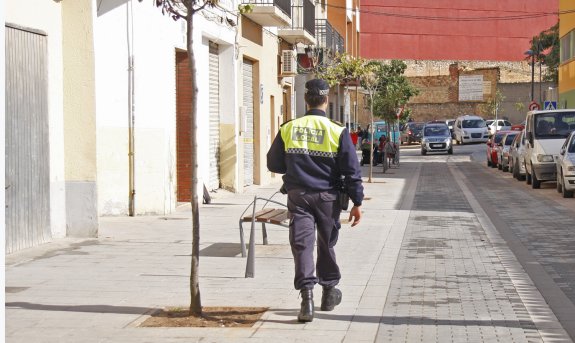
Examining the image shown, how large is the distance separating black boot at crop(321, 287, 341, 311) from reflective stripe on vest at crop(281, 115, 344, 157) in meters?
1.11

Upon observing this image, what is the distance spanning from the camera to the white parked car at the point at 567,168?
2308 cm

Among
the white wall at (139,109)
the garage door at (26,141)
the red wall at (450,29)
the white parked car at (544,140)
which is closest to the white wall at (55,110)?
the garage door at (26,141)

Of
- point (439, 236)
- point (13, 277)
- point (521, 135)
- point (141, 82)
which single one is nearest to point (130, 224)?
point (141, 82)

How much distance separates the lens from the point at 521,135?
3347 cm

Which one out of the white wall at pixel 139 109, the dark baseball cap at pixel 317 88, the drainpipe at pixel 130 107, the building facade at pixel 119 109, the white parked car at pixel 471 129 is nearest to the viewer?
the dark baseball cap at pixel 317 88

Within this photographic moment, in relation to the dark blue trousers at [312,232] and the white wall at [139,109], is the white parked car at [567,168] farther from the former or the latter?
the dark blue trousers at [312,232]

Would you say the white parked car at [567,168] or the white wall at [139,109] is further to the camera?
the white parked car at [567,168]

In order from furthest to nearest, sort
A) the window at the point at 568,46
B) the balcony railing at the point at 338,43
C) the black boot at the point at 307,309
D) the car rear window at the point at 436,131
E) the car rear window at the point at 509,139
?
the car rear window at the point at 436,131 → the window at the point at 568,46 → the balcony railing at the point at 338,43 → the car rear window at the point at 509,139 → the black boot at the point at 307,309

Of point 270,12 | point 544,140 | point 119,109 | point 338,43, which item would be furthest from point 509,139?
point 119,109

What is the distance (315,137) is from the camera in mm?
8352

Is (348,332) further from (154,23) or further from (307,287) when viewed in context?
(154,23)

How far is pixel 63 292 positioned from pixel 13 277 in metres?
1.23

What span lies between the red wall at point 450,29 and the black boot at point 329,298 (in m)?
66.9

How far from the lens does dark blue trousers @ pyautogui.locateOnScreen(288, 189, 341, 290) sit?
8242 millimetres
